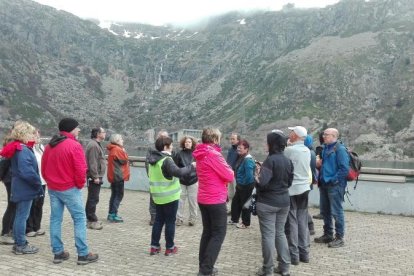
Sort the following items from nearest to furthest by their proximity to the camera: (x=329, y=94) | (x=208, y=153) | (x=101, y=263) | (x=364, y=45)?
(x=208, y=153), (x=101, y=263), (x=329, y=94), (x=364, y=45)

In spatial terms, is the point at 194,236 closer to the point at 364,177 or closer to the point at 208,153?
the point at 208,153

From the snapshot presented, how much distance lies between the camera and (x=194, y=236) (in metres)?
8.56

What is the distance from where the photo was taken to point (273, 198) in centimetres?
626

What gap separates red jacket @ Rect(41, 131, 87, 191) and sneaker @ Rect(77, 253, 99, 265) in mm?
998

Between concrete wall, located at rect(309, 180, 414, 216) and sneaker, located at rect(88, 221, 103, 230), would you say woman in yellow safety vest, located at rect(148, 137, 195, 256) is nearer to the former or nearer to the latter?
sneaker, located at rect(88, 221, 103, 230)

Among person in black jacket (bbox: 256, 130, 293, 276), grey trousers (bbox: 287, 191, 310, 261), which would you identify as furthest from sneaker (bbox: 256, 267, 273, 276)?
grey trousers (bbox: 287, 191, 310, 261)

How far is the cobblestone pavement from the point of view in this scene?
634 cm

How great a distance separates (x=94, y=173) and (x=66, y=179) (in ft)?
8.86

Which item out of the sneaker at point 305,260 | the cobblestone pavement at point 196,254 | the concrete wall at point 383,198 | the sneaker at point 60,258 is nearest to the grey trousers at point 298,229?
the sneaker at point 305,260

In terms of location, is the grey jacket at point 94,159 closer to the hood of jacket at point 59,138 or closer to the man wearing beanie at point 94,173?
the man wearing beanie at point 94,173

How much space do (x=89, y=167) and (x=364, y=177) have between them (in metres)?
6.95

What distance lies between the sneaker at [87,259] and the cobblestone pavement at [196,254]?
0.08m

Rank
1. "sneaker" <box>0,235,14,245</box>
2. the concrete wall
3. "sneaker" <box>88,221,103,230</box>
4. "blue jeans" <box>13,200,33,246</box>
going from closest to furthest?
"blue jeans" <box>13,200,33,246</box>, "sneaker" <box>0,235,14,245</box>, "sneaker" <box>88,221,103,230</box>, the concrete wall

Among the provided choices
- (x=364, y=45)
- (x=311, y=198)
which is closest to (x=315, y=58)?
(x=364, y=45)
